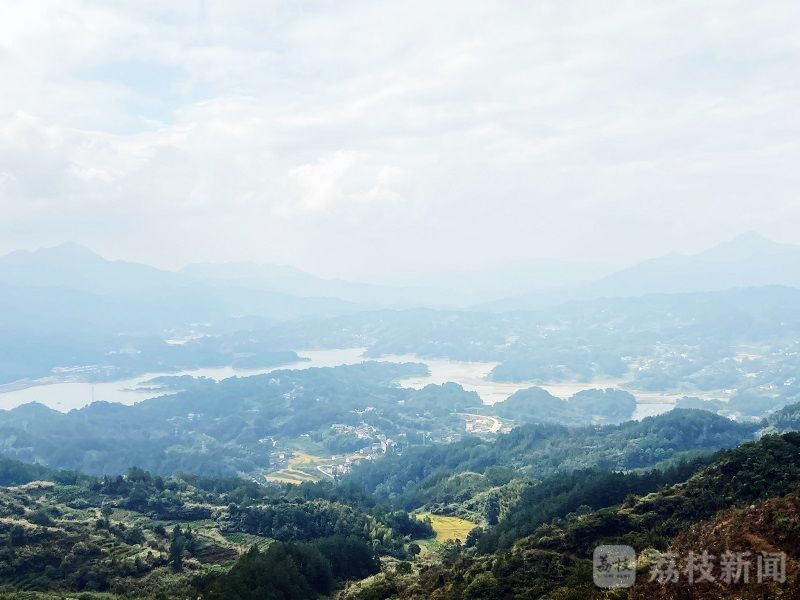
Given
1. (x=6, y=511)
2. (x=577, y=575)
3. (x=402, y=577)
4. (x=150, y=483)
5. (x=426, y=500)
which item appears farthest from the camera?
(x=426, y=500)

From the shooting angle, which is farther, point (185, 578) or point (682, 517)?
point (185, 578)

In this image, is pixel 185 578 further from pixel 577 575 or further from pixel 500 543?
pixel 577 575

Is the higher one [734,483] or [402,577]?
[734,483]

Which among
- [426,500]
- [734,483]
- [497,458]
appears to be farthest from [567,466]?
[734,483]

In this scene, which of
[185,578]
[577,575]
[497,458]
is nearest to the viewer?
[577,575]

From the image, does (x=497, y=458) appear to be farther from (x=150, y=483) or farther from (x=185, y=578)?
(x=185, y=578)

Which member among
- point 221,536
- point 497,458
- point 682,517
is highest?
point 682,517

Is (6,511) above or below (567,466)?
above

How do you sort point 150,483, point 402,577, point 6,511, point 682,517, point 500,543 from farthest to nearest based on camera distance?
1. point 150,483
2. point 6,511
3. point 500,543
4. point 402,577
5. point 682,517

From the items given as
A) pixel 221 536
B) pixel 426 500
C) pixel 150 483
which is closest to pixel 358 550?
pixel 221 536
